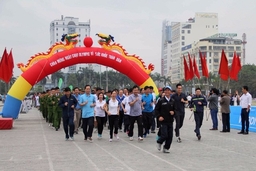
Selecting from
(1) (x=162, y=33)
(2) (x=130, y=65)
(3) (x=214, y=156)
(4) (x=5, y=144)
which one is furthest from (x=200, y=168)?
(1) (x=162, y=33)

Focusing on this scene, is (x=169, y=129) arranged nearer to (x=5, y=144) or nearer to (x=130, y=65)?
(x=5, y=144)

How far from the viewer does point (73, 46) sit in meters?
20.4

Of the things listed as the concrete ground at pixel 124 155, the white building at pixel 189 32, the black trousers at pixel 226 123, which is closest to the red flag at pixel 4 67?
the concrete ground at pixel 124 155

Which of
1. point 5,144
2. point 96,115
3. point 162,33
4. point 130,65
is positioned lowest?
point 5,144

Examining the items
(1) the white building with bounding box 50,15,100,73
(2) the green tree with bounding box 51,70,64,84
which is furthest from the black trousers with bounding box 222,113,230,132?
(1) the white building with bounding box 50,15,100,73

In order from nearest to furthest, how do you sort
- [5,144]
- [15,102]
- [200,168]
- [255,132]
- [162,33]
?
[200,168] → [5,144] → [255,132] → [15,102] → [162,33]

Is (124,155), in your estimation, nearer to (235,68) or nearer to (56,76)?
(235,68)

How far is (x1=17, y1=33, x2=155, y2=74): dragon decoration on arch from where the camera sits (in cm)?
1988

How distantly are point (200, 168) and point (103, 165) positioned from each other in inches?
74.2

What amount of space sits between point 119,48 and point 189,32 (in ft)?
355

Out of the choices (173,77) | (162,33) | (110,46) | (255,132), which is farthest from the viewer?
(162,33)

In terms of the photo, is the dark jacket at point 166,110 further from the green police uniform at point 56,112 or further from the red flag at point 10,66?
the red flag at point 10,66

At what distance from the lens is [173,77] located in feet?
434

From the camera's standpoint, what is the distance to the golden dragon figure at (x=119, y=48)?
20.7 meters
